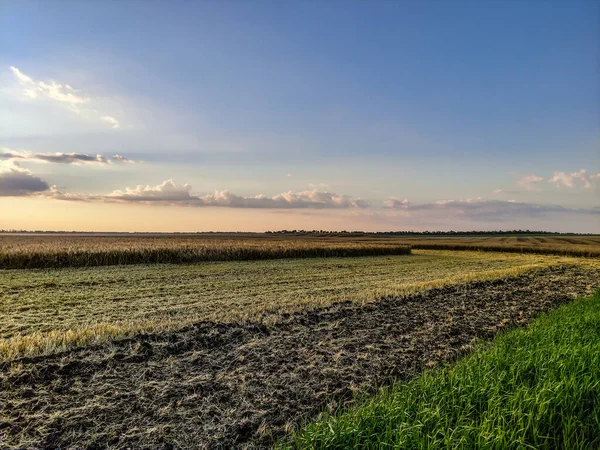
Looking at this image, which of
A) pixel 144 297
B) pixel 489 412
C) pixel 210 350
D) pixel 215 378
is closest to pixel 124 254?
pixel 144 297

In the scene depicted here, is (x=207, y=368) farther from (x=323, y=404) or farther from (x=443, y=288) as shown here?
(x=443, y=288)

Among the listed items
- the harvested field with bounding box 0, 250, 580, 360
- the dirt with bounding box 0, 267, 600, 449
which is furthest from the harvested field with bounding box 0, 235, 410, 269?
the dirt with bounding box 0, 267, 600, 449

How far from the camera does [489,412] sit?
4.24 m

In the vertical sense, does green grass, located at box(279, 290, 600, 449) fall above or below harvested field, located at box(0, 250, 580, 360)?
above

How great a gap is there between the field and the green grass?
1106 millimetres

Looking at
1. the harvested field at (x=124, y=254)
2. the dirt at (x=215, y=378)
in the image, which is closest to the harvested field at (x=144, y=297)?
the dirt at (x=215, y=378)

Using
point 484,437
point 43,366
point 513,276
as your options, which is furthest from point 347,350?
point 513,276

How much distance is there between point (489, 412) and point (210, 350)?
5.31 metres

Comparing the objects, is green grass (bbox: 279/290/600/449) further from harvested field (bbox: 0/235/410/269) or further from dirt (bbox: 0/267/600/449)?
harvested field (bbox: 0/235/410/269)

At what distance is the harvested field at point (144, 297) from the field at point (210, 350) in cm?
7

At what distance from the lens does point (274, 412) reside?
5293 millimetres

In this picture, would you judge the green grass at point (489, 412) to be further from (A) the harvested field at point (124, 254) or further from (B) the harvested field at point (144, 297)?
(A) the harvested field at point (124, 254)

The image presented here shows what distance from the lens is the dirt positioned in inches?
189

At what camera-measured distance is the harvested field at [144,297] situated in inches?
355
